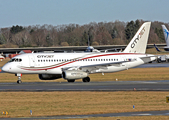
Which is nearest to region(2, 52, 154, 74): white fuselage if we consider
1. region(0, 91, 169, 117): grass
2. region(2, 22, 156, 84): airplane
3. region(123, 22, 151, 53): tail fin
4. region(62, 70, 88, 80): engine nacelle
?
region(2, 22, 156, 84): airplane

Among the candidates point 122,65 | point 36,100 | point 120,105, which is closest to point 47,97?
point 36,100

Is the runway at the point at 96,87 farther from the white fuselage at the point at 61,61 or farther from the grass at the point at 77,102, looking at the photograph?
the white fuselage at the point at 61,61

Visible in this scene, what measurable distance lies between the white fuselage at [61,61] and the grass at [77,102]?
11776 mm

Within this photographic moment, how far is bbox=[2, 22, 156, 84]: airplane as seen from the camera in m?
42.8

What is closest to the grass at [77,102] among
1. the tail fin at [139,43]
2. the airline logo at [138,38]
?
the tail fin at [139,43]

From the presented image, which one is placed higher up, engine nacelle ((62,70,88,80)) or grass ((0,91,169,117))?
engine nacelle ((62,70,88,80))

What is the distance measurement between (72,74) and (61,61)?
349 centimetres

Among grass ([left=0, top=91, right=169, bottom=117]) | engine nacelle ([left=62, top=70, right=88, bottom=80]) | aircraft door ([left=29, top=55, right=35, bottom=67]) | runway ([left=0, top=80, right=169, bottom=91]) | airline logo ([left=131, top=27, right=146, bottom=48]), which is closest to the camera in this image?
grass ([left=0, top=91, right=169, bottom=117])

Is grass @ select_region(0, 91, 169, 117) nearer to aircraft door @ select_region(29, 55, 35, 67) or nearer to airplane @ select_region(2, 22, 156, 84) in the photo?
airplane @ select_region(2, 22, 156, 84)

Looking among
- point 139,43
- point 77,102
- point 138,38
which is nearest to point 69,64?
point 139,43

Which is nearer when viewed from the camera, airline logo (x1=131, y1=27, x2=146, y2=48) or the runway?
the runway

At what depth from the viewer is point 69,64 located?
146 feet

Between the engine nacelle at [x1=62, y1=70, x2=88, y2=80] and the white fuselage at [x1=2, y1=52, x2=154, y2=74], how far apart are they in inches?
85.7

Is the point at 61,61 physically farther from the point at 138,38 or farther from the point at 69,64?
the point at 138,38
